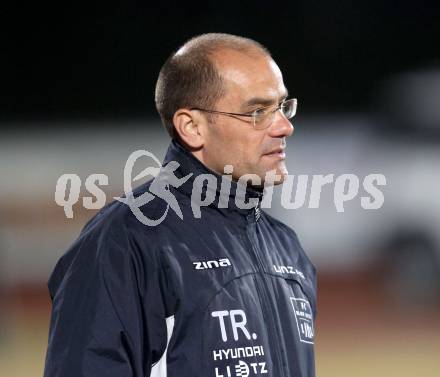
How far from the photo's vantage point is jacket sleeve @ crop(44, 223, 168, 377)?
4.47 feet

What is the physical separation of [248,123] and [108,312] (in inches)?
17.3

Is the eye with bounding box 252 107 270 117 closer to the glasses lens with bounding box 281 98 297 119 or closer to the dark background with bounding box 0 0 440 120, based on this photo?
the glasses lens with bounding box 281 98 297 119

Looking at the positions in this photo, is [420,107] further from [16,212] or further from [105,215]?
[105,215]

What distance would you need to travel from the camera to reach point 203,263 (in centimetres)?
150

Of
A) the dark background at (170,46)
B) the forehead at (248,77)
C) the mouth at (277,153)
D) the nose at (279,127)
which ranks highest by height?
the dark background at (170,46)

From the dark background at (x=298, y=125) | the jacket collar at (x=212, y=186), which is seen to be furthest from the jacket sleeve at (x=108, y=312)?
the dark background at (x=298, y=125)

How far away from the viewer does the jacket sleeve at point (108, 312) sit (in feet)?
4.47

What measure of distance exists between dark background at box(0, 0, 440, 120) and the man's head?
4.35 metres

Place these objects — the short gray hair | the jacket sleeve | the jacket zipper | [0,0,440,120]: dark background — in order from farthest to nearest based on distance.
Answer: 1. [0,0,440,120]: dark background
2. the short gray hair
3. the jacket zipper
4. the jacket sleeve

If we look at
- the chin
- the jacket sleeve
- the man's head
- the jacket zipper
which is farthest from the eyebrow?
the jacket sleeve

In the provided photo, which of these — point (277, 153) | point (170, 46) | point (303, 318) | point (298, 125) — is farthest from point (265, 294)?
point (170, 46)

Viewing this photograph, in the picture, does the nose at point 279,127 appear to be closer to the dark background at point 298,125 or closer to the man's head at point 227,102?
the man's head at point 227,102

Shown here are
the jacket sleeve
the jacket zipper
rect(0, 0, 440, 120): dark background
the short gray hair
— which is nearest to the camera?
the jacket sleeve

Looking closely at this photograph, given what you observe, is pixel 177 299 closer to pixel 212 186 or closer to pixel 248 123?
pixel 212 186
